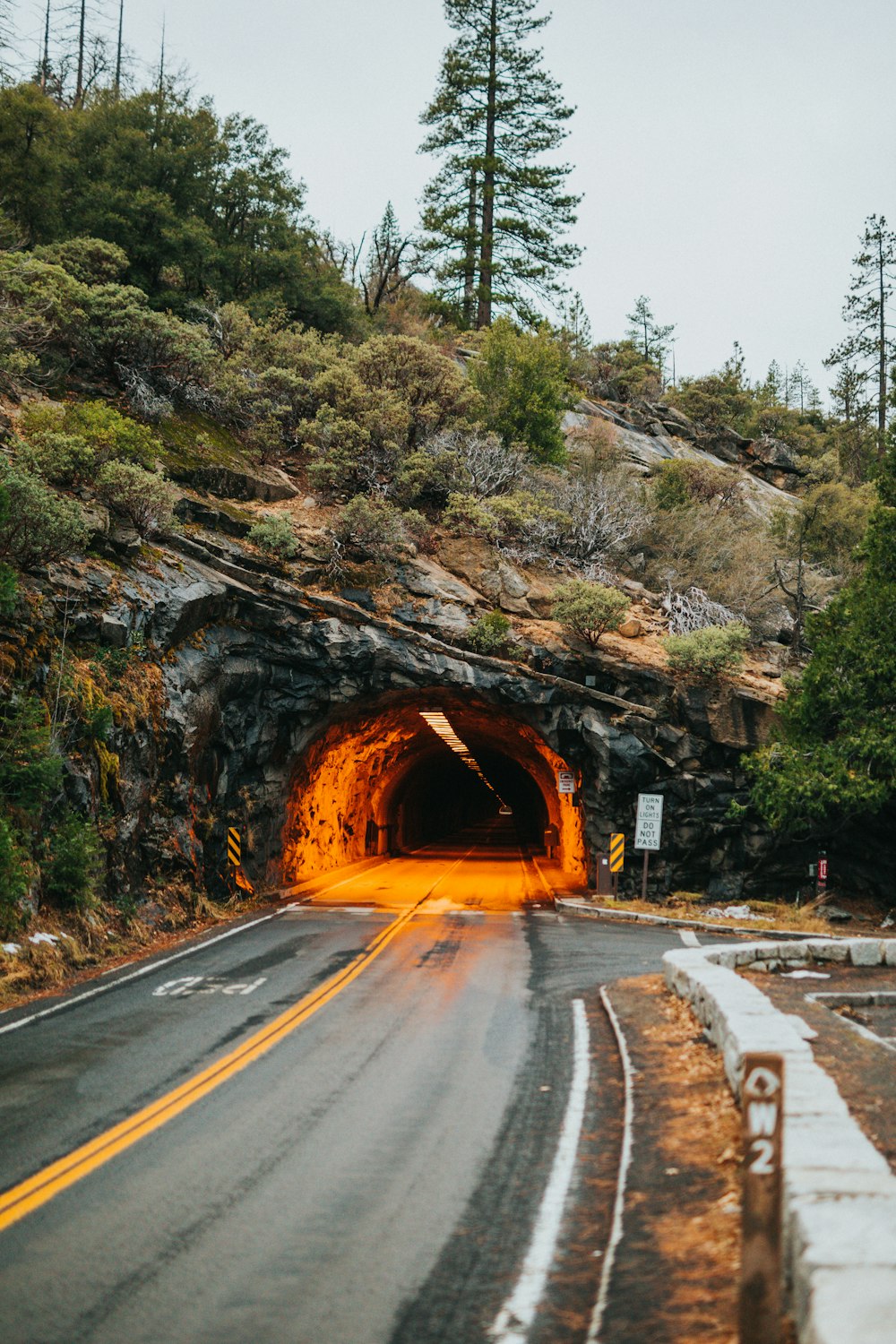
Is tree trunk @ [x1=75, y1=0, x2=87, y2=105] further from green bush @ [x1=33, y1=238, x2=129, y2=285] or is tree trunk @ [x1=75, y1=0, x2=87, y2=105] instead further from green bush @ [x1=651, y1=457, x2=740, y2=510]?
green bush @ [x1=651, y1=457, x2=740, y2=510]

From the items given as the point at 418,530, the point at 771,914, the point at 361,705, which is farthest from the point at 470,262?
the point at 771,914

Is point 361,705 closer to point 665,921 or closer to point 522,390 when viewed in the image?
point 665,921

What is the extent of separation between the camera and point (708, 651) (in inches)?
1065

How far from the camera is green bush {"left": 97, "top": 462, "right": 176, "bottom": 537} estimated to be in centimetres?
2212

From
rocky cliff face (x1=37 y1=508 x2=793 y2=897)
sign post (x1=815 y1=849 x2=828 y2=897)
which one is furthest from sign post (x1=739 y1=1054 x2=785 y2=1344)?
sign post (x1=815 y1=849 x2=828 y2=897)

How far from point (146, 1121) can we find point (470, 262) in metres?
47.6

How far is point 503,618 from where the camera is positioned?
27844 millimetres

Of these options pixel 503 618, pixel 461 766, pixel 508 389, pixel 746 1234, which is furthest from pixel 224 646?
pixel 461 766

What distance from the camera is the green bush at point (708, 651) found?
88.9 ft

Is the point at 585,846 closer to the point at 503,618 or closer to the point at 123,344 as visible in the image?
the point at 503,618

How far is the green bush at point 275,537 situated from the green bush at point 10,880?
1313cm

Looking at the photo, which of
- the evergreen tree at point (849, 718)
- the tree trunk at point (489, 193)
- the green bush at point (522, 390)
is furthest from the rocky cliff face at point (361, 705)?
the tree trunk at point (489, 193)

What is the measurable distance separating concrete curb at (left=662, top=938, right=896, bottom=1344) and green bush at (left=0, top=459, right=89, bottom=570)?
15.6 meters

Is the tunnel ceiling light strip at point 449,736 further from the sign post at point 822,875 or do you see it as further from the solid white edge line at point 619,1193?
the solid white edge line at point 619,1193
